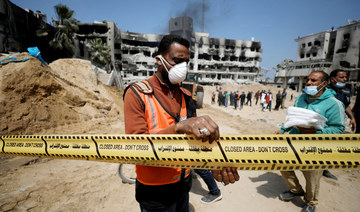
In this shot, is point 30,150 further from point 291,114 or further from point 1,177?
point 1,177

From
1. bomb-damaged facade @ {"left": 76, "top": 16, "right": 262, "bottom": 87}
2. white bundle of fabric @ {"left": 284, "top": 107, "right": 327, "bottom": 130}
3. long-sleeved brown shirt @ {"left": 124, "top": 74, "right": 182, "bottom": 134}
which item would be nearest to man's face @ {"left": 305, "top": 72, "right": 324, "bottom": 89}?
white bundle of fabric @ {"left": 284, "top": 107, "right": 327, "bottom": 130}

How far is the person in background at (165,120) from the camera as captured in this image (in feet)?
3.98

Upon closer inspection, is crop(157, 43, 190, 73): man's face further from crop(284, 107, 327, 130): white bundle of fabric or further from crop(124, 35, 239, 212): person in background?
crop(284, 107, 327, 130): white bundle of fabric

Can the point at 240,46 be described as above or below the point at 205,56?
above

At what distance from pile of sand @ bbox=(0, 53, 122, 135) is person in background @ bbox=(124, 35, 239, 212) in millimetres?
6521

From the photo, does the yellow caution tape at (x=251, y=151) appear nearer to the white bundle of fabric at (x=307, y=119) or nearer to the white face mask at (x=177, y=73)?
the white face mask at (x=177, y=73)

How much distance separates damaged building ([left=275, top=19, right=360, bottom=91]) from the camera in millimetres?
37031

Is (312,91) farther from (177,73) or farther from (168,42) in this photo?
(168,42)

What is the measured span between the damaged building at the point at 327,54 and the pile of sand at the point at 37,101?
53.5 metres

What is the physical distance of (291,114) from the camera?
220cm

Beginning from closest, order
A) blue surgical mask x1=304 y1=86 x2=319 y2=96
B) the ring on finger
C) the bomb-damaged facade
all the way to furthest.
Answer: the ring on finger → blue surgical mask x1=304 y1=86 x2=319 y2=96 → the bomb-damaged facade

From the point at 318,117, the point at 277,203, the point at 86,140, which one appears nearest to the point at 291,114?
the point at 318,117

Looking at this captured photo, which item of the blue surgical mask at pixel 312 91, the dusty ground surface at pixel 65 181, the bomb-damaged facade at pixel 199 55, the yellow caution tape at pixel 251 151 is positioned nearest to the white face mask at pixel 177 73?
the yellow caution tape at pixel 251 151

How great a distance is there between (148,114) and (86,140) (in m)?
0.62
